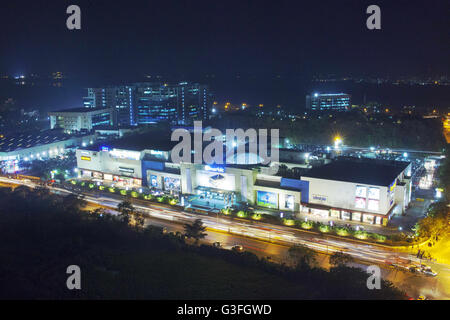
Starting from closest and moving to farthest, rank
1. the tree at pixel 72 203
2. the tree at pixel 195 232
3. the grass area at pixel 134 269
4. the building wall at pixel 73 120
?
1. the grass area at pixel 134 269
2. the tree at pixel 195 232
3. the tree at pixel 72 203
4. the building wall at pixel 73 120

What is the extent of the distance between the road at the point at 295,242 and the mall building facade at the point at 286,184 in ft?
8.76

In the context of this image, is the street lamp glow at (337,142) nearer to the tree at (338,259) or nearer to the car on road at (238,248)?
the car on road at (238,248)

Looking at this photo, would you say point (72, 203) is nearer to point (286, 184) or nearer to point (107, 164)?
point (107, 164)

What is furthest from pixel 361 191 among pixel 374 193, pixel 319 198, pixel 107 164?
pixel 107 164

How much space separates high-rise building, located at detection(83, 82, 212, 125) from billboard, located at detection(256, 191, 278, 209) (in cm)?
3866

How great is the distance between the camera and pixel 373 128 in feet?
142

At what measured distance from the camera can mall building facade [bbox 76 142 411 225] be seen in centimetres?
2062

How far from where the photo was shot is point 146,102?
61.1m

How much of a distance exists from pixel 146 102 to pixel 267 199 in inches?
1665

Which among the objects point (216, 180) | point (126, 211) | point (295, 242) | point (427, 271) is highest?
point (216, 180)

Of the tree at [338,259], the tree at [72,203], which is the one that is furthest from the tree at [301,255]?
the tree at [72,203]

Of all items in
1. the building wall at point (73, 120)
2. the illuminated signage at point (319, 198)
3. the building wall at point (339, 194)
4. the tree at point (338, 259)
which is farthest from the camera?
the building wall at point (73, 120)

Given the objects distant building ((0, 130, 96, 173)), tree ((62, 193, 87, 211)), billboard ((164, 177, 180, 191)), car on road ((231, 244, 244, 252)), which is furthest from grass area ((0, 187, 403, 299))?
distant building ((0, 130, 96, 173))

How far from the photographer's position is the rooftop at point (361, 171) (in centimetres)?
2097
